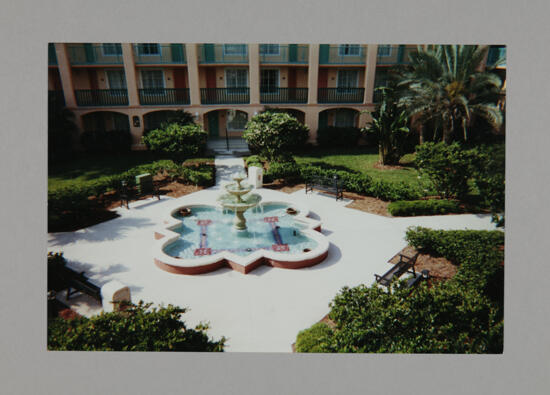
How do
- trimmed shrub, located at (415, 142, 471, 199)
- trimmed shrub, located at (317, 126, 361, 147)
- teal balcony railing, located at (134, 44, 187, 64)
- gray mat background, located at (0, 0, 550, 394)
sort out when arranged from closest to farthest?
gray mat background, located at (0, 0, 550, 394) < trimmed shrub, located at (415, 142, 471, 199) < teal balcony railing, located at (134, 44, 187, 64) < trimmed shrub, located at (317, 126, 361, 147)

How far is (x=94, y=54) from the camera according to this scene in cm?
1922

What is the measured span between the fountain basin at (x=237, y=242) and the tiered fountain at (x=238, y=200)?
34 cm

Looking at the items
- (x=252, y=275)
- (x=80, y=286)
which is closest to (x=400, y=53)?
(x=252, y=275)

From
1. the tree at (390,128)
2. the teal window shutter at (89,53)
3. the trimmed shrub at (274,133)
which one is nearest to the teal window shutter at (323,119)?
the tree at (390,128)

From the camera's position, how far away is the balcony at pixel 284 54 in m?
20.9

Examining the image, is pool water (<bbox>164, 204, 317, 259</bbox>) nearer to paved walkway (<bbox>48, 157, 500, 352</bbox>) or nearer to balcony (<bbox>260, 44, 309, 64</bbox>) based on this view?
paved walkway (<bbox>48, 157, 500, 352</bbox>)

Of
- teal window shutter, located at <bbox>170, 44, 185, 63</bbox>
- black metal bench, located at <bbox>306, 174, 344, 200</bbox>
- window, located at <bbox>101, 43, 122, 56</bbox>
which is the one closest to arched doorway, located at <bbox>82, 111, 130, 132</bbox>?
window, located at <bbox>101, 43, 122, 56</bbox>

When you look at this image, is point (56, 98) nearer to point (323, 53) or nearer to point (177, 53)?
point (177, 53)

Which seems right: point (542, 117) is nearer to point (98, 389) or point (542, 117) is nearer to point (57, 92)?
point (98, 389)

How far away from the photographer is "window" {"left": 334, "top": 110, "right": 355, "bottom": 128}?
76.2 feet

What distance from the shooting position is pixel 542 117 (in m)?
5.52

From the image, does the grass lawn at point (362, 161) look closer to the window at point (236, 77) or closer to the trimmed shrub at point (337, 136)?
the trimmed shrub at point (337, 136)

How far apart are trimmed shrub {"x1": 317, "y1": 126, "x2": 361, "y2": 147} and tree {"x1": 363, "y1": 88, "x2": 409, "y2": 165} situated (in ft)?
14.2

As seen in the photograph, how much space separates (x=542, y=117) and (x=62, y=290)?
9.49m
